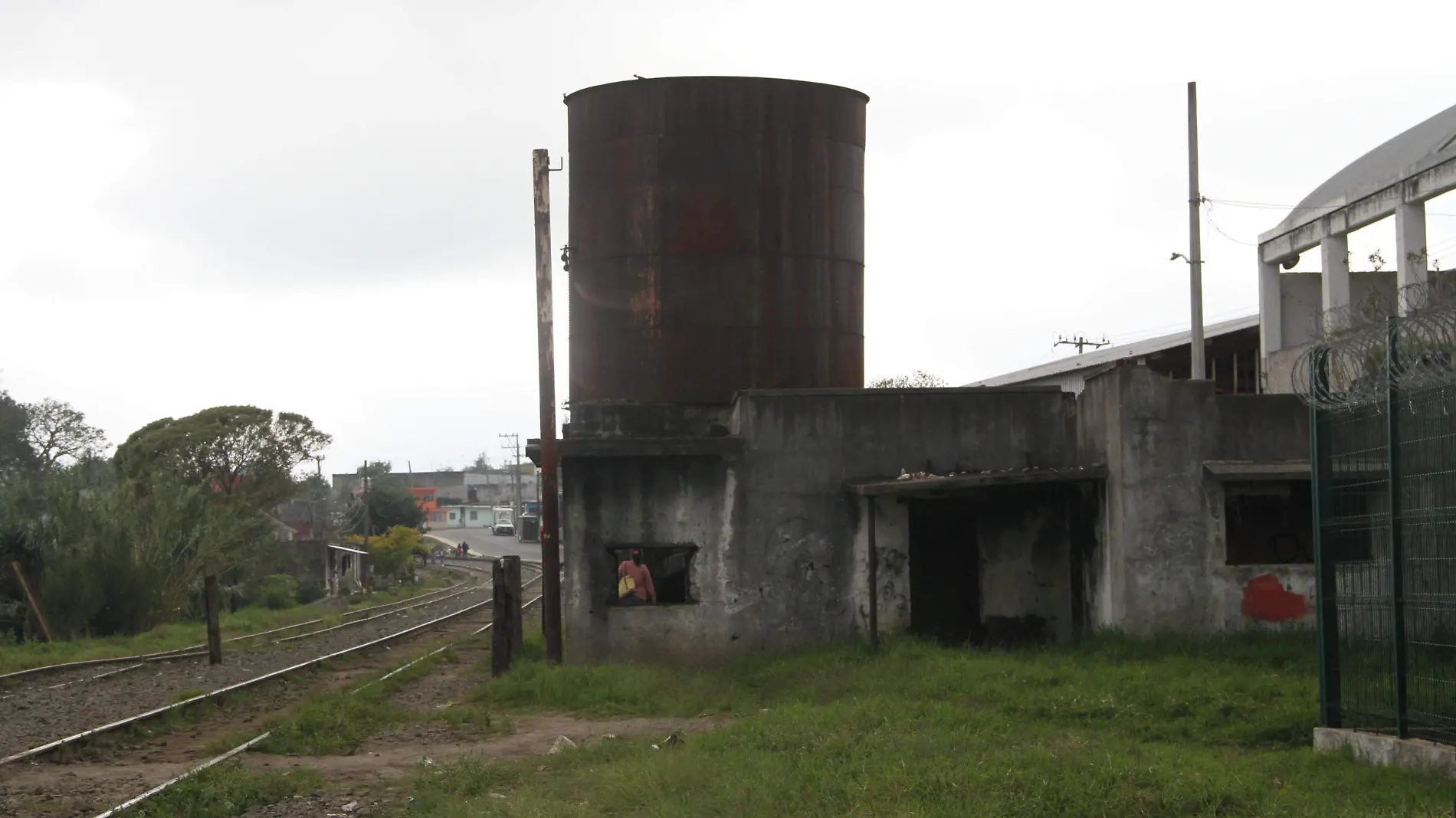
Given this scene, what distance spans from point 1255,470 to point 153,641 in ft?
60.3

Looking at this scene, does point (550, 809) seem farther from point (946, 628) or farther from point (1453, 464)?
point (946, 628)

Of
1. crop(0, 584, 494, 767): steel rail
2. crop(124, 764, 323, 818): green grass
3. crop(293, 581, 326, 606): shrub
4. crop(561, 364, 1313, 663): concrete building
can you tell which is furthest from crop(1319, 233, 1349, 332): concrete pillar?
crop(293, 581, 326, 606): shrub

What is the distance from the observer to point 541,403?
1702 centimetres

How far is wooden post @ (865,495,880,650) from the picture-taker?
15266 millimetres

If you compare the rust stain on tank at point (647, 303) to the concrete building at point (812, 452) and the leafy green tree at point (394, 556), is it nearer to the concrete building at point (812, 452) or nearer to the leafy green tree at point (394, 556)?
the concrete building at point (812, 452)

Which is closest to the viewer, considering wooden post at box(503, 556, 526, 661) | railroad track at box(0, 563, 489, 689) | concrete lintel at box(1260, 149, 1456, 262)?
wooden post at box(503, 556, 526, 661)

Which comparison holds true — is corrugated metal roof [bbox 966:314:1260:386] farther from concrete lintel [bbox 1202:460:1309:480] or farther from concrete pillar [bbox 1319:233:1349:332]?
concrete lintel [bbox 1202:460:1309:480]

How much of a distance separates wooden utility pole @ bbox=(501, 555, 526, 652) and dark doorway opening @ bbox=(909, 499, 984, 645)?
463 centimetres

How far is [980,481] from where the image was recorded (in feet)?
48.9

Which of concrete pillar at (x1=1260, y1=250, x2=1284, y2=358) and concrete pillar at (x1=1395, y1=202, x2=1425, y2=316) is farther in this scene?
concrete pillar at (x1=1260, y1=250, x2=1284, y2=358)

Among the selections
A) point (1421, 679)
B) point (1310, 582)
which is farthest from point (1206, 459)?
point (1421, 679)

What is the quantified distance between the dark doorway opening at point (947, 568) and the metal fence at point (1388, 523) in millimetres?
6911

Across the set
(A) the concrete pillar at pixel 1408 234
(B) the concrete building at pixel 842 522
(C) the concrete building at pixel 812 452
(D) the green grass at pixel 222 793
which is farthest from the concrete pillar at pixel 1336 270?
(D) the green grass at pixel 222 793

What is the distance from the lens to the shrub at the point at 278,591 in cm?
3931
